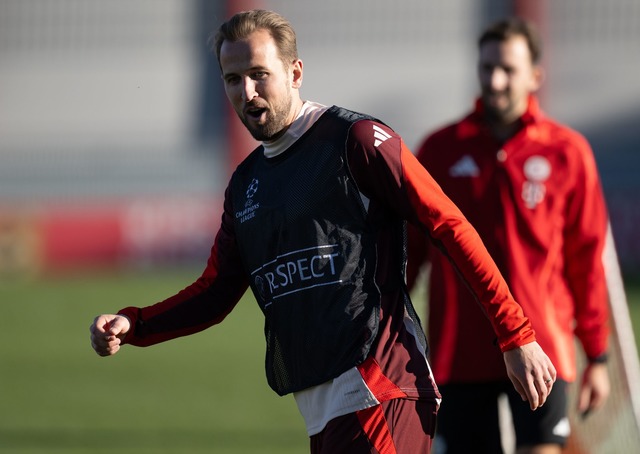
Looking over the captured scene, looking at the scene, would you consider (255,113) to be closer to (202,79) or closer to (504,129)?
(504,129)

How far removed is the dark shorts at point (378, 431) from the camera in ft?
10.3

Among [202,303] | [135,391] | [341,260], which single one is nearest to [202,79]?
[135,391]

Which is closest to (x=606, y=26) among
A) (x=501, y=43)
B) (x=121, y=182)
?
→ (x=121, y=182)

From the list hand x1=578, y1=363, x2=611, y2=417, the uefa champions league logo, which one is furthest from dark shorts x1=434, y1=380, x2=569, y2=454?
the uefa champions league logo

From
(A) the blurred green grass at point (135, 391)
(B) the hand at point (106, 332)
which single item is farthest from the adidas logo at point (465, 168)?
(A) the blurred green grass at point (135, 391)

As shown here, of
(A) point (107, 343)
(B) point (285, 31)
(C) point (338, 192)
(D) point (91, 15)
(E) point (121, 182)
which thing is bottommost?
(A) point (107, 343)

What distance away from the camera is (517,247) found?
4426 mm

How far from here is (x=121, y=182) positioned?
21812 mm

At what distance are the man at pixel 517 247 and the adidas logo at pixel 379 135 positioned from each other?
1.38 metres

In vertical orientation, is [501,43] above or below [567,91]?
below

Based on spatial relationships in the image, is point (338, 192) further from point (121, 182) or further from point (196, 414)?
point (121, 182)

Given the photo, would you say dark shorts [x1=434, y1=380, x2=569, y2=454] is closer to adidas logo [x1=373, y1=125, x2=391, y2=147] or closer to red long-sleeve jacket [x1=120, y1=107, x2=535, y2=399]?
A: red long-sleeve jacket [x1=120, y1=107, x2=535, y2=399]

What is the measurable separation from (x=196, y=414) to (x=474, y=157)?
420cm

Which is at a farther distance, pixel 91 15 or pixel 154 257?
pixel 91 15
